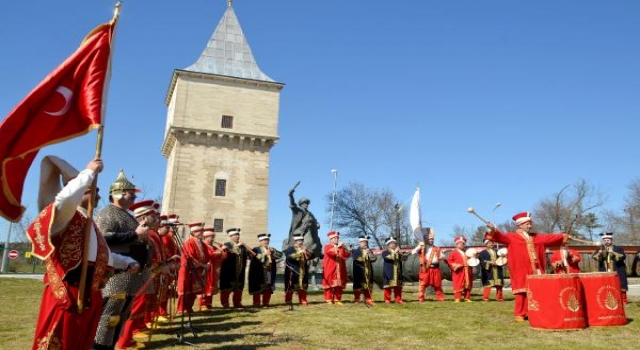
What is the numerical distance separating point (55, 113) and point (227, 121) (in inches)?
1287

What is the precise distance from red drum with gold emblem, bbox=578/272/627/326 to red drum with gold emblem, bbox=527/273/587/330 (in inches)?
7.3

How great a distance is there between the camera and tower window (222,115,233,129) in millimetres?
36031

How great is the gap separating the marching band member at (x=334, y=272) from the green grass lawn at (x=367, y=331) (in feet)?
5.36

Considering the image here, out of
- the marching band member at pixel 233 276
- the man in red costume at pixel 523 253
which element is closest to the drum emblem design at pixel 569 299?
the man in red costume at pixel 523 253

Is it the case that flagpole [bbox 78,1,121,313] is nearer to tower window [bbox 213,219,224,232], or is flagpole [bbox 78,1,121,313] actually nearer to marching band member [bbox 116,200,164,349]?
marching band member [bbox 116,200,164,349]

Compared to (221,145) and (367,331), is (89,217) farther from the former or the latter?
(221,145)

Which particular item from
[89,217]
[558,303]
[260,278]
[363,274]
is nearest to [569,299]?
[558,303]

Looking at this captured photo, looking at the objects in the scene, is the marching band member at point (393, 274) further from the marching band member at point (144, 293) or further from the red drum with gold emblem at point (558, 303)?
the marching band member at point (144, 293)

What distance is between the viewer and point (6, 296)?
14.8 meters

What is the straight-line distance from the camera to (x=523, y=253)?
920 cm

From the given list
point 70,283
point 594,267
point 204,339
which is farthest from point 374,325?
point 594,267

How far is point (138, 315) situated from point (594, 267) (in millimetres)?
24881

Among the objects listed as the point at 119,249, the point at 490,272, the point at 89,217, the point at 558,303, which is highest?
the point at 89,217

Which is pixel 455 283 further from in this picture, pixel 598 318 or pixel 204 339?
pixel 204 339
